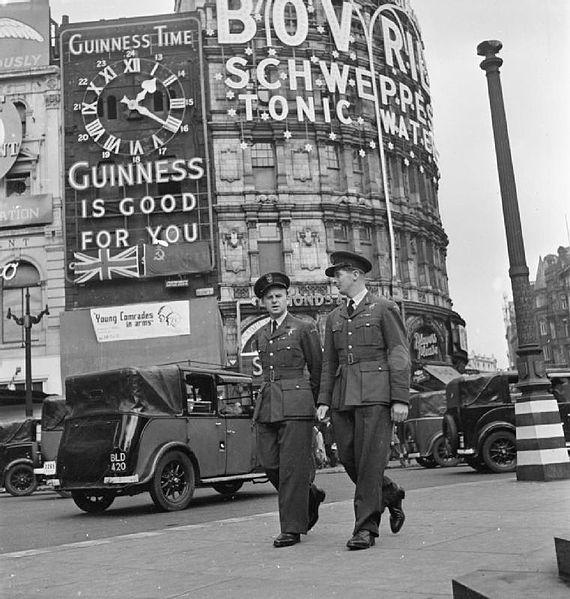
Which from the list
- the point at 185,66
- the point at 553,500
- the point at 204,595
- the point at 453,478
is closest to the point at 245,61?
the point at 185,66

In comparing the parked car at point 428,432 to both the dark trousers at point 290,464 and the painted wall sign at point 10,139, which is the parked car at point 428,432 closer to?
the dark trousers at point 290,464

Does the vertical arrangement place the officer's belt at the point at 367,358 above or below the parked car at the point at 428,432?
above

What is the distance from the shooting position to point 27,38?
33969mm

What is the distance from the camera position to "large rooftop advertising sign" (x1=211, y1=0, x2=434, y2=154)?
108 feet

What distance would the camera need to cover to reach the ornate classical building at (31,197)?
31.6 m

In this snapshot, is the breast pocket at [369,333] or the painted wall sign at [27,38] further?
the painted wall sign at [27,38]

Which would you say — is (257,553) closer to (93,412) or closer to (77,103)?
(93,412)

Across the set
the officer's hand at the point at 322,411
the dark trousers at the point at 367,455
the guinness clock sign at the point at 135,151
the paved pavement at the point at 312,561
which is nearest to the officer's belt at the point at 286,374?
the officer's hand at the point at 322,411

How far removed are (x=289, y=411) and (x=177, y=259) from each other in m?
26.0

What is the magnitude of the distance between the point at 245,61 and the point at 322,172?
5.44 meters

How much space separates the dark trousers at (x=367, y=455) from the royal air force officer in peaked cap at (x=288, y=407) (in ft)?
1.19

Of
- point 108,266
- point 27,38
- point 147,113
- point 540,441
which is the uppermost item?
point 27,38

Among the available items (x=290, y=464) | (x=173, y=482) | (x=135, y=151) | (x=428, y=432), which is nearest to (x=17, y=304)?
(x=135, y=151)

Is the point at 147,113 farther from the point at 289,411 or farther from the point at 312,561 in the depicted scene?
the point at 312,561
